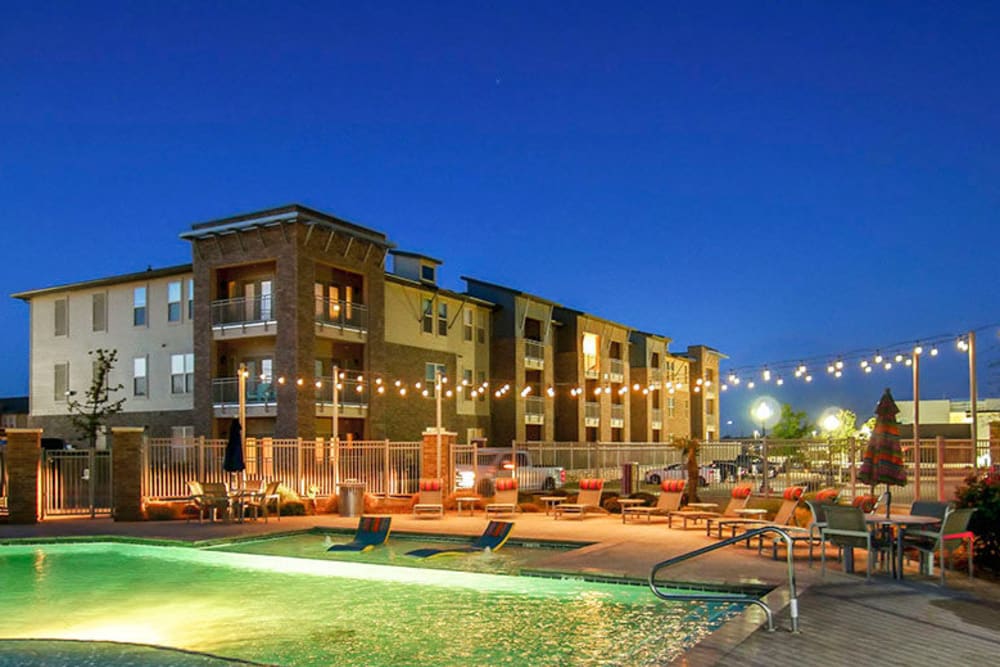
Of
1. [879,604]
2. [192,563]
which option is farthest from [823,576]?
[192,563]

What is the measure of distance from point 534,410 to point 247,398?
16.2 meters

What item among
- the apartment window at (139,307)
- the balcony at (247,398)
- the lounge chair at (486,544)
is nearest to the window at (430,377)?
the balcony at (247,398)

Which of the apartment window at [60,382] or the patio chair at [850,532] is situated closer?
the patio chair at [850,532]

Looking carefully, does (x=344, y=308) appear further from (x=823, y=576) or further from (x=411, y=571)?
(x=823, y=576)

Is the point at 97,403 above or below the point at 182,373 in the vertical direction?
below

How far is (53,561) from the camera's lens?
15.6 metres

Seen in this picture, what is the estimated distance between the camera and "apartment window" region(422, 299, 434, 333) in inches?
1442

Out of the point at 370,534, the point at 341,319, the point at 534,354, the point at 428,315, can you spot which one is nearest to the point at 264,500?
the point at 370,534

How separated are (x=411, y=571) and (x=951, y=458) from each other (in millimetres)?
16346

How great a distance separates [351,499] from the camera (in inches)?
834

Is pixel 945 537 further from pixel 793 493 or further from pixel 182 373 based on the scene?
pixel 182 373

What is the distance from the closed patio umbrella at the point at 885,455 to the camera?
1198 centimetres

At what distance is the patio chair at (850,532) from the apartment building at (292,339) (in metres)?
16.3

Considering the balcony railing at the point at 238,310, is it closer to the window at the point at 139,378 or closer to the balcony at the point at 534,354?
the window at the point at 139,378
